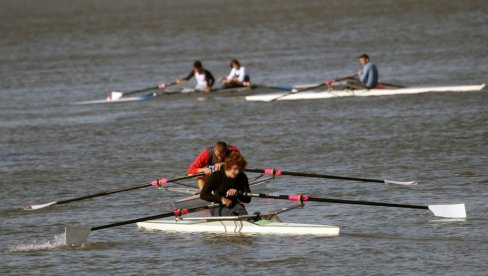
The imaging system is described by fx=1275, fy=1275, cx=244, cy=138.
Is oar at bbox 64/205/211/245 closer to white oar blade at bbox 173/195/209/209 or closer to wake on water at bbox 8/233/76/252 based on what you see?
wake on water at bbox 8/233/76/252

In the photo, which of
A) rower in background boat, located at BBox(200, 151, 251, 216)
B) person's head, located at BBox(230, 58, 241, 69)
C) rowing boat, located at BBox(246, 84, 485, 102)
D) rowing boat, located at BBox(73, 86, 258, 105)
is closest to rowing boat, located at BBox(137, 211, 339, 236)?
rower in background boat, located at BBox(200, 151, 251, 216)

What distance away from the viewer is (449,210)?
19047 mm

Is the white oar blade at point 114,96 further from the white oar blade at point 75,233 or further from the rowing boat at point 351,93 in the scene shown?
the white oar blade at point 75,233

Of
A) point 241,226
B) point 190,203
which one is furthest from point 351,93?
point 241,226

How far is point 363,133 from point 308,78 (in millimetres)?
13635

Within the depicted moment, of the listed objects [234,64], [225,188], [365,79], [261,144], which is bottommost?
[225,188]

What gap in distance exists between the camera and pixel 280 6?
92000 mm

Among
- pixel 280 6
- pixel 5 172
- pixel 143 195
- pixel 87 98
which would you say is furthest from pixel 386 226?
pixel 280 6

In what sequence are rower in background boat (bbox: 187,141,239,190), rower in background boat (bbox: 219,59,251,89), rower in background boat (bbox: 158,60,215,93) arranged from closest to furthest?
rower in background boat (bbox: 187,141,239,190)
rower in background boat (bbox: 219,59,251,89)
rower in background boat (bbox: 158,60,215,93)

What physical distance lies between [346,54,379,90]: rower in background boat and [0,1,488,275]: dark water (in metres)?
0.48

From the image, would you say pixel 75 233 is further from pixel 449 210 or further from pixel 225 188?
pixel 449 210

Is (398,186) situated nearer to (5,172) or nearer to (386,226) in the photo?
(386,226)

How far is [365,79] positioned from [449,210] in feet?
55.8

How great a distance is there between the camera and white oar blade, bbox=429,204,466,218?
19016mm
